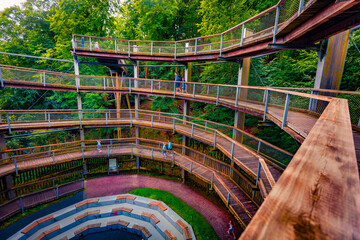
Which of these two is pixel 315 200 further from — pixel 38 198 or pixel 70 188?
pixel 38 198

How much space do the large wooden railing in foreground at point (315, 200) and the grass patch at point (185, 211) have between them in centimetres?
1081

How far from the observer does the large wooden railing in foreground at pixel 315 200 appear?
1.83 feet

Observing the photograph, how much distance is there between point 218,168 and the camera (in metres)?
13.5

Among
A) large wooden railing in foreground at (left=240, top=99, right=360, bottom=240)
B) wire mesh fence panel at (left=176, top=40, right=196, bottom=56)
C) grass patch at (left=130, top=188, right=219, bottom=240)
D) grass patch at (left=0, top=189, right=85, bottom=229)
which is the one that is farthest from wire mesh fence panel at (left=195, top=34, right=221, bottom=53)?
grass patch at (left=0, top=189, right=85, bottom=229)

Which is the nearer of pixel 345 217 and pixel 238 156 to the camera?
pixel 345 217

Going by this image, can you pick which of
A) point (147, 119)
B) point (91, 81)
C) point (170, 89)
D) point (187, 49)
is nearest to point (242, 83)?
point (187, 49)

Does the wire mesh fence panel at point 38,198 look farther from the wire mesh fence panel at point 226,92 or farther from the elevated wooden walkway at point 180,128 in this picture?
the wire mesh fence panel at point 226,92

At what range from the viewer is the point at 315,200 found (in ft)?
2.49

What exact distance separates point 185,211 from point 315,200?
1245 centimetres

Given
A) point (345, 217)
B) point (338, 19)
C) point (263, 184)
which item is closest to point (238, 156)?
point (263, 184)

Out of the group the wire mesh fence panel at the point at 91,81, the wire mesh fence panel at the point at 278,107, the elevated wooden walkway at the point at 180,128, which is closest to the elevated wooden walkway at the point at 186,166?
the elevated wooden walkway at the point at 180,128

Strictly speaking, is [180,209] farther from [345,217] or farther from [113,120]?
[345,217]

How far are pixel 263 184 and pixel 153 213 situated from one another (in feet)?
27.5

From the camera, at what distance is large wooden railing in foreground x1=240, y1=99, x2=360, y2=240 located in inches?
21.9
